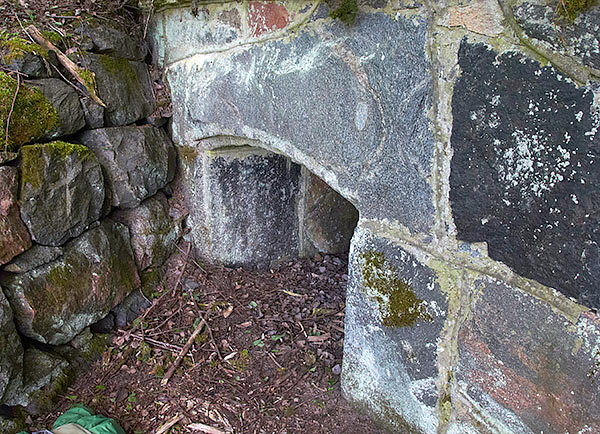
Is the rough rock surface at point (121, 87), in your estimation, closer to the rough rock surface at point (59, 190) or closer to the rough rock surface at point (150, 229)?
the rough rock surface at point (59, 190)

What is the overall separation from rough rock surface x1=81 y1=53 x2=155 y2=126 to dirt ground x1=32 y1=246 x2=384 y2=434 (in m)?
0.86

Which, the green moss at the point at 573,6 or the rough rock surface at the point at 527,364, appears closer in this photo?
the green moss at the point at 573,6

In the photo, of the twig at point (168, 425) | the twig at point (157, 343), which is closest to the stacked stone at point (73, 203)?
the twig at point (157, 343)

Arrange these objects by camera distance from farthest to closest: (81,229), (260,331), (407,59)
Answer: (260,331) → (81,229) → (407,59)

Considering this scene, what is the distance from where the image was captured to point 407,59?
1304mm

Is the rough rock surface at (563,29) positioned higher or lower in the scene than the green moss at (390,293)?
higher

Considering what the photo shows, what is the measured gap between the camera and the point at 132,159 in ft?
7.82

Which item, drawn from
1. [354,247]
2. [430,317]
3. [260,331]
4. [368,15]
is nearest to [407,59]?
[368,15]

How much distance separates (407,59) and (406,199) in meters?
0.42

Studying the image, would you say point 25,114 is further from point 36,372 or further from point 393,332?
point 393,332

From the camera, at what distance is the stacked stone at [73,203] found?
6.31ft

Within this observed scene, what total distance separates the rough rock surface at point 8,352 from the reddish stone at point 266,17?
1.50 m

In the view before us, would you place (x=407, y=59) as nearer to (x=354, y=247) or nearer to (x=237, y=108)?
(x=354, y=247)

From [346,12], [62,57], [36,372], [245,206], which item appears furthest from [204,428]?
[62,57]
